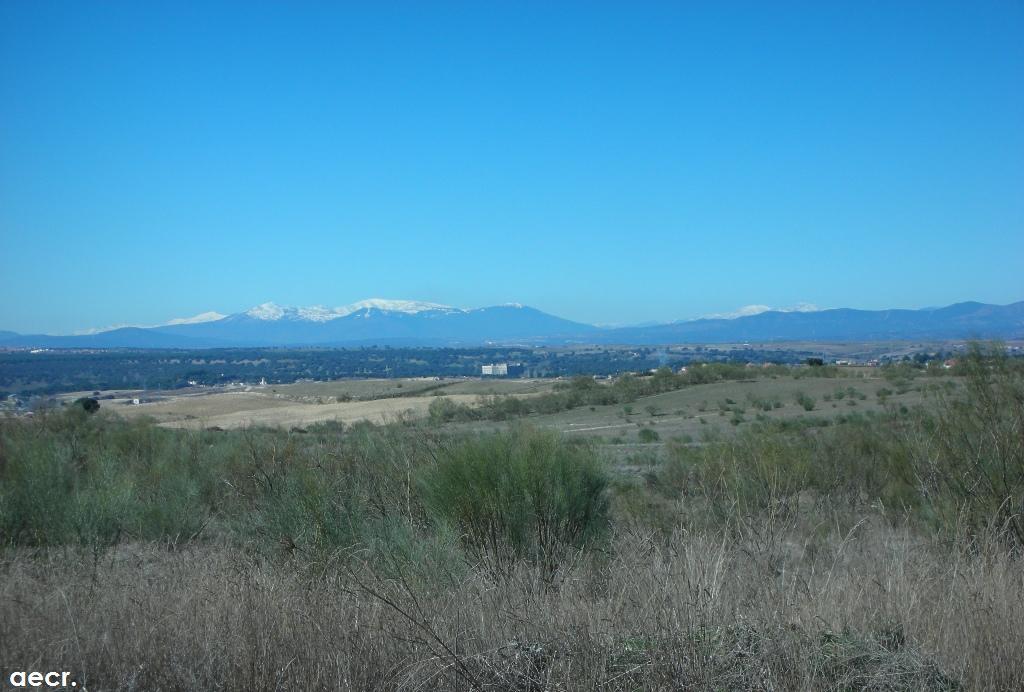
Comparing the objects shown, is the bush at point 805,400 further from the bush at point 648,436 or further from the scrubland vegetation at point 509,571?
the scrubland vegetation at point 509,571

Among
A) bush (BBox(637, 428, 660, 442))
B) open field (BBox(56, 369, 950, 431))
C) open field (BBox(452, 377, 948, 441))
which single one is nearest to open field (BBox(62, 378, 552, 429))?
open field (BBox(56, 369, 950, 431))

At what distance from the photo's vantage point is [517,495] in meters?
9.07

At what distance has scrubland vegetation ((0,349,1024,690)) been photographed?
5.19 meters

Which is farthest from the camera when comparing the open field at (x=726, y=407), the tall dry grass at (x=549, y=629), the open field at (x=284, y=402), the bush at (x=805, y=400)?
the bush at (x=805, y=400)

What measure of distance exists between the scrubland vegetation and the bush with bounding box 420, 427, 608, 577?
0.03 m

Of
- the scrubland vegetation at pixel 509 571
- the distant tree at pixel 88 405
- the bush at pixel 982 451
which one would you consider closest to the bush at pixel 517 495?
the scrubland vegetation at pixel 509 571

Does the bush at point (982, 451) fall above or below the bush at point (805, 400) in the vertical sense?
above

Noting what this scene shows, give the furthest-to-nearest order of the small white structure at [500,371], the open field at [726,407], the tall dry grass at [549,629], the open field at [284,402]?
the small white structure at [500,371]
the open field at [726,407]
the open field at [284,402]
the tall dry grass at [549,629]

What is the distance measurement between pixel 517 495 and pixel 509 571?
205 centimetres

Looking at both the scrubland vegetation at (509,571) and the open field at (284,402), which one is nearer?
the scrubland vegetation at (509,571)

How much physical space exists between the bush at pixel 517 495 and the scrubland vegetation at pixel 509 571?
0.10ft

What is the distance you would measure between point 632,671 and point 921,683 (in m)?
1.63

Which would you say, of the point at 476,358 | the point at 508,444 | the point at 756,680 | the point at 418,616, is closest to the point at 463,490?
the point at 508,444

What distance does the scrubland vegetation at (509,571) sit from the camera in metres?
5.19
